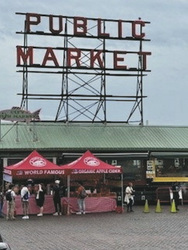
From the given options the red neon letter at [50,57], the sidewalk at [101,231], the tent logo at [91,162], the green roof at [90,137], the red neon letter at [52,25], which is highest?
the red neon letter at [52,25]

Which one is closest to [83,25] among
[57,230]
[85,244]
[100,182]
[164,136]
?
[164,136]

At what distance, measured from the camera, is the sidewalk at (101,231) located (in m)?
16.1

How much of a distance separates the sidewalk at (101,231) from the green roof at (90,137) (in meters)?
7.22

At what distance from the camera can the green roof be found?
109 feet

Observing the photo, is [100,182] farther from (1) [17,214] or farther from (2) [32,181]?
(1) [17,214]

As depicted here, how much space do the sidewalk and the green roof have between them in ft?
23.7

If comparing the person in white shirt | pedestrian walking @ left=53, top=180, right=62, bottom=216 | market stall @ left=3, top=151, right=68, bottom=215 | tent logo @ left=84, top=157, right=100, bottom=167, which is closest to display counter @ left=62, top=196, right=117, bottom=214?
pedestrian walking @ left=53, top=180, right=62, bottom=216

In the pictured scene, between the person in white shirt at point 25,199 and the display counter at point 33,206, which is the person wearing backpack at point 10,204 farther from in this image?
the display counter at point 33,206

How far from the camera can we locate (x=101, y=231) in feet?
64.4

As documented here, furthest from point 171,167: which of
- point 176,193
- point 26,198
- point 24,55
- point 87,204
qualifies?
point 24,55

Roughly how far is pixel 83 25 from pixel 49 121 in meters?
7.85

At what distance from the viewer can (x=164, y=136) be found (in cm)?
3716

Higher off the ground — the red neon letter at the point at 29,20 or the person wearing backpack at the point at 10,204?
the red neon letter at the point at 29,20

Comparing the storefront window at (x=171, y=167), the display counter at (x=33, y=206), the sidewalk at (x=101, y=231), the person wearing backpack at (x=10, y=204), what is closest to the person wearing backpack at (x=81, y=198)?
the sidewalk at (x=101, y=231)
